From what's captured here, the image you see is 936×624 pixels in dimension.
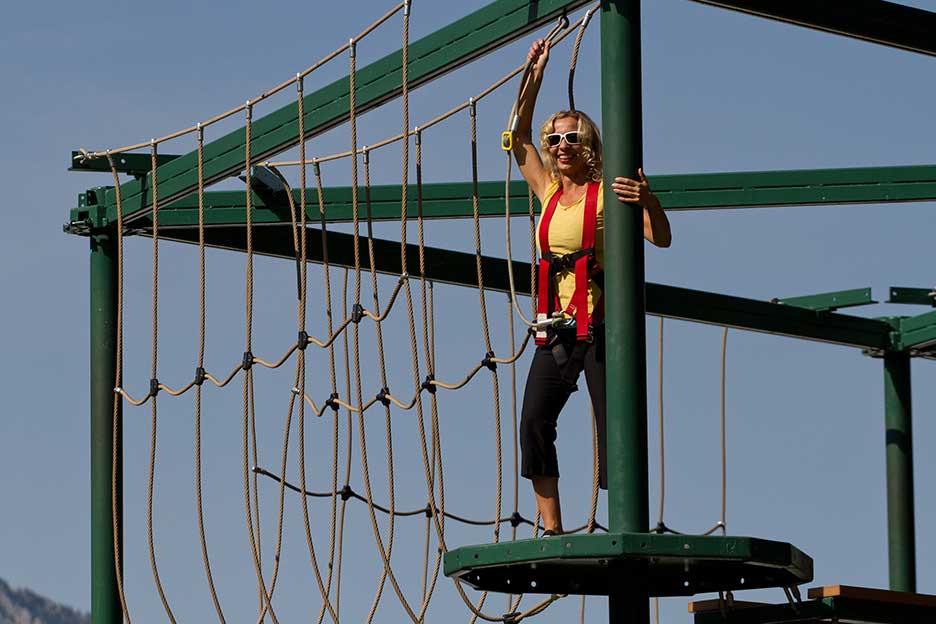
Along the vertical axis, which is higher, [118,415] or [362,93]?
[362,93]

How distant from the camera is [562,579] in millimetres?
6609

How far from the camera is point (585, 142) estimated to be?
279 inches

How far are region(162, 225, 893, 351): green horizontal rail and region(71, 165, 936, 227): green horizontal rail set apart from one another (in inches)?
5.8

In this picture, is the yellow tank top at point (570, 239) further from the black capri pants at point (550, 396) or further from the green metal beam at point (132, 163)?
the green metal beam at point (132, 163)

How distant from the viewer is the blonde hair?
710 centimetres

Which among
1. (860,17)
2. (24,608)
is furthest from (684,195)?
(24,608)

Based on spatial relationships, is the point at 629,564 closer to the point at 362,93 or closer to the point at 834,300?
the point at 362,93

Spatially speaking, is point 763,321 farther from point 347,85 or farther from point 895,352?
point 347,85

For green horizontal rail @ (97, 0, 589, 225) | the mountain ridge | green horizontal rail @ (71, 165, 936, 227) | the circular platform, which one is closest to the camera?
the circular platform

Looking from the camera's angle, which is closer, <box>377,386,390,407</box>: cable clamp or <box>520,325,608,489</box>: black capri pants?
<box>520,325,608,489</box>: black capri pants

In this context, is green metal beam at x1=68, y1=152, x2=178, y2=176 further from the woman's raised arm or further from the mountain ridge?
the mountain ridge

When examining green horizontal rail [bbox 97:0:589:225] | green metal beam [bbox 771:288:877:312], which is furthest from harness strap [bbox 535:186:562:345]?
green metal beam [bbox 771:288:877:312]

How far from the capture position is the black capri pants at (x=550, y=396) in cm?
698

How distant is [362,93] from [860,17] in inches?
88.1
